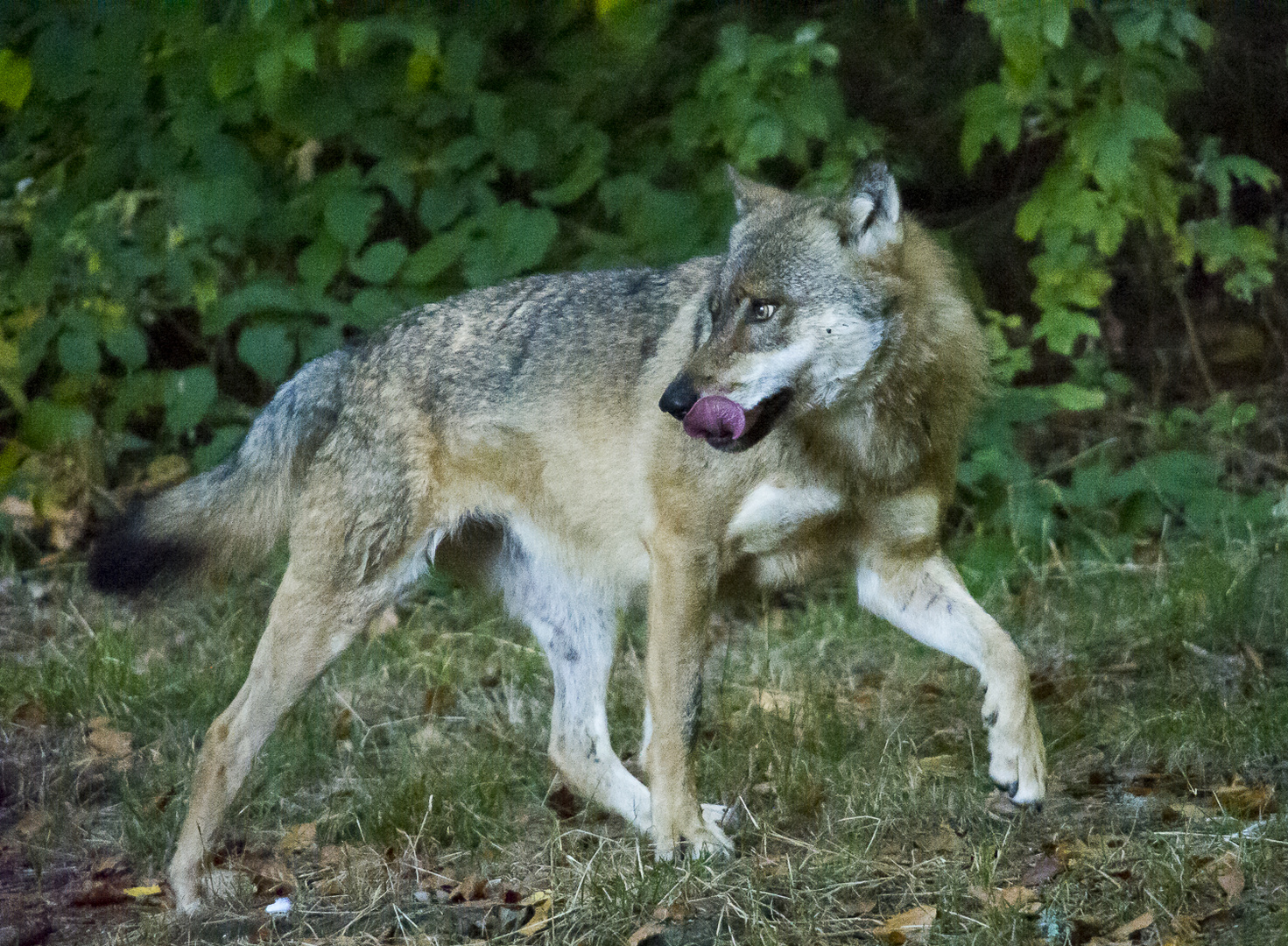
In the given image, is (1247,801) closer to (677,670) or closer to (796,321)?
(677,670)

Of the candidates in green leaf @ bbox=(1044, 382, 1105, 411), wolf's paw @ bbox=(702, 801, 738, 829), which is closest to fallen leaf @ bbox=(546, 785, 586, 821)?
wolf's paw @ bbox=(702, 801, 738, 829)

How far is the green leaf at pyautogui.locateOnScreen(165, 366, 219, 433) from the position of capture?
20.0 feet

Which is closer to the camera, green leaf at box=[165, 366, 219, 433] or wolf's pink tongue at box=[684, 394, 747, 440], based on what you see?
wolf's pink tongue at box=[684, 394, 747, 440]

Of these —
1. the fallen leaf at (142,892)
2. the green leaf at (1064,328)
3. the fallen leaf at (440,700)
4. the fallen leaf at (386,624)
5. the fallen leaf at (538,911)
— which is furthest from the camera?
the fallen leaf at (386,624)

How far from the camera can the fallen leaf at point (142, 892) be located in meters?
3.88

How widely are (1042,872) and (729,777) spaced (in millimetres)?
1098

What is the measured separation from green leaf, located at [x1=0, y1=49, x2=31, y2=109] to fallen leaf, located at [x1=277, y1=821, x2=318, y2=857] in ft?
12.4

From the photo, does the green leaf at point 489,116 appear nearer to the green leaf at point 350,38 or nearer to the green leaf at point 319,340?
the green leaf at point 350,38

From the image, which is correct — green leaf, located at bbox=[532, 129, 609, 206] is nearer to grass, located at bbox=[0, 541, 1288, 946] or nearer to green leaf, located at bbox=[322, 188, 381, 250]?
green leaf, located at bbox=[322, 188, 381, 250]

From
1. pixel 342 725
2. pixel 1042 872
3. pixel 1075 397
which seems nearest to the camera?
pixel 1042 872

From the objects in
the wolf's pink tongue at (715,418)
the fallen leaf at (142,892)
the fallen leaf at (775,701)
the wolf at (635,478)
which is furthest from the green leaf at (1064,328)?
the fallen leaf at (142,892)

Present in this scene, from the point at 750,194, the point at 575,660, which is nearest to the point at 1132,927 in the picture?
the point at 575,660

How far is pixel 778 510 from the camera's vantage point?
376 centimetres

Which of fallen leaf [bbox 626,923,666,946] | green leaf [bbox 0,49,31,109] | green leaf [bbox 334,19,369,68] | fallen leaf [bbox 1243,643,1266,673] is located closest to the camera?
fallen leaf [bbox 626,923,666,946]
